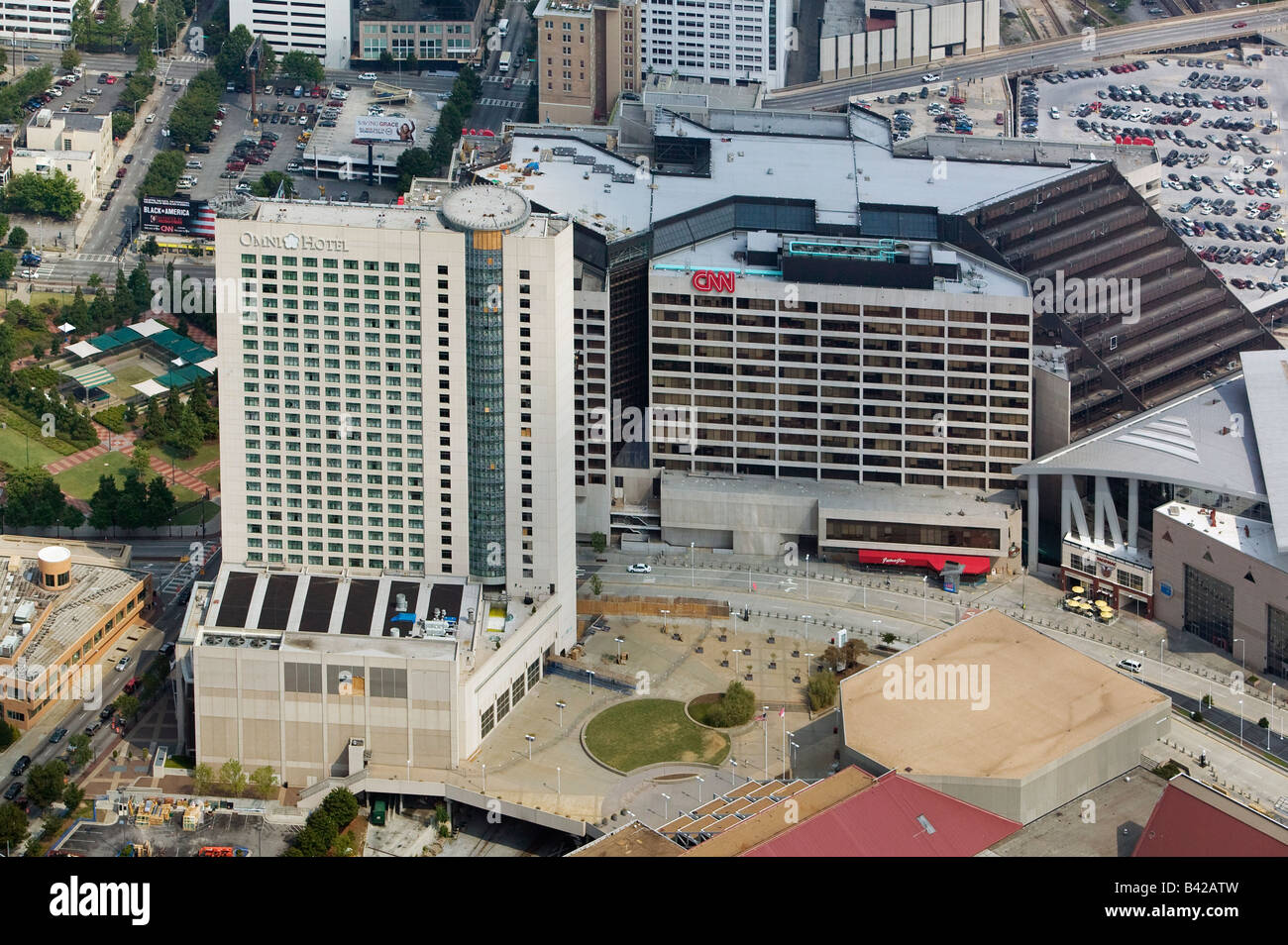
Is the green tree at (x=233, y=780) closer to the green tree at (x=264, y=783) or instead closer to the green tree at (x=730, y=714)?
the green tree at (x=264, y=783)

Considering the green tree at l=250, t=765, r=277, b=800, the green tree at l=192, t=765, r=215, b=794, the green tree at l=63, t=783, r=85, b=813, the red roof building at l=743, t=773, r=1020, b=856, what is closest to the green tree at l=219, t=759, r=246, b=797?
the green tree at l=250, t=765, r=277, b=800

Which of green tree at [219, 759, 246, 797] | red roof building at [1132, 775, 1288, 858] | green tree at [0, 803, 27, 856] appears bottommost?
green tree at [0, 803, 27, 856]

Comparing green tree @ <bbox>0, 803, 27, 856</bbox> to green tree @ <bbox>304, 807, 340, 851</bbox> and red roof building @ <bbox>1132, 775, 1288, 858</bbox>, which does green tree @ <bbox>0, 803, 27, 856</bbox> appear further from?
red roof building @ <bbox>1132, 775, 1288, 858</bbox>

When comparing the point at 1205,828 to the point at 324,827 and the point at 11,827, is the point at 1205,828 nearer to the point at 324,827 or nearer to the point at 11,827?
the point at 324,827
